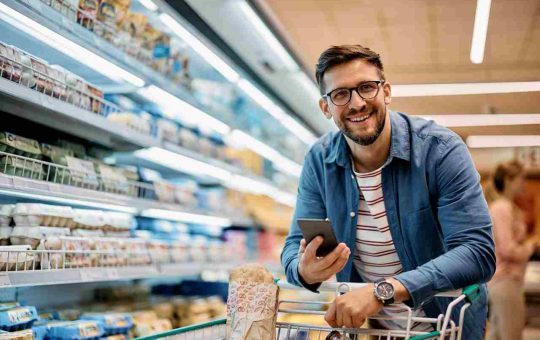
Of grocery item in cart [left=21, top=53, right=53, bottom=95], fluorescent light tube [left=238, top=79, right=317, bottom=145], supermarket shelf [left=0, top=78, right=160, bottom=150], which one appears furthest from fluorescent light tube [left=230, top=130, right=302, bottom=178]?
grocery item in cart [left=21, top=53, right=53, bottom=95]

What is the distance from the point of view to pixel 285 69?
6742 mm

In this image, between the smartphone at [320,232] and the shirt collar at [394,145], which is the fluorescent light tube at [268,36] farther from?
the smartphone at [320,232]

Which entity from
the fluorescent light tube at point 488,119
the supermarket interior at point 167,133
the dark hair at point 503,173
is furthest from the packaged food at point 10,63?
the fluorescent light tube at point 488,119

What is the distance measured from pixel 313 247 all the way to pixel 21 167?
1.51 meters

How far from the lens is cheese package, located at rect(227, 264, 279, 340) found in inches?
62.9

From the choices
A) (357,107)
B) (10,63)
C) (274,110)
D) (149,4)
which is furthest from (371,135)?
(274,110)

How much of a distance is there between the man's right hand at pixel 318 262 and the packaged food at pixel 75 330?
1344mm

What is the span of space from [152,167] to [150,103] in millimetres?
634

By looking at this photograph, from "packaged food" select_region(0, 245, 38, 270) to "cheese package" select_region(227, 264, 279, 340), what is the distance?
1.07 m

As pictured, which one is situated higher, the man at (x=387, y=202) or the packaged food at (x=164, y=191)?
the packaged food at (x=164, y=191)

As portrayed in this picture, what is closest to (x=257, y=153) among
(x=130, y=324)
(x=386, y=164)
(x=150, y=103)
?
(x=150, y=103)

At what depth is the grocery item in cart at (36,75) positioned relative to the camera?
99.0 inches

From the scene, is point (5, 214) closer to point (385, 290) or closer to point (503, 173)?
point (385, 290)

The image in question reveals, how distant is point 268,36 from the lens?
535 centimetres
